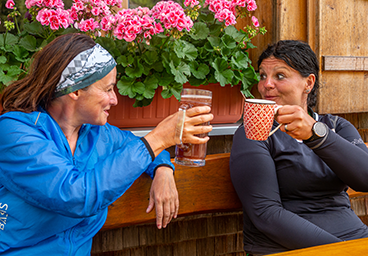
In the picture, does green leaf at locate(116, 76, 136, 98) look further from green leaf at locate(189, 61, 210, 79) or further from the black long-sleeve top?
the black long-sleeve top

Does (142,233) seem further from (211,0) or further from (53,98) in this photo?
(211,0)

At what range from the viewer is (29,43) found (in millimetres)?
1572

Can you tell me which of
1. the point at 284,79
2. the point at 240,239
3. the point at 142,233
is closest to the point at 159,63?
the point at 284,79

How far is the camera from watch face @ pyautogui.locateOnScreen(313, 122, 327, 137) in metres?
1.13

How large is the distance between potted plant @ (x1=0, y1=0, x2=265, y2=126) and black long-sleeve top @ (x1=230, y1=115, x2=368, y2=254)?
488mm

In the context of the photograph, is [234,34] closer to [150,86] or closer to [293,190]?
[150,86]

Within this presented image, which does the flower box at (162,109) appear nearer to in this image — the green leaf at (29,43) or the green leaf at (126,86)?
the green leaf at (126,86)

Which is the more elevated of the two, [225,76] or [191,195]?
[225,76]

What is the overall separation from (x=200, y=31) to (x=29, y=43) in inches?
34.4

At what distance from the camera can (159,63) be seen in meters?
1.69

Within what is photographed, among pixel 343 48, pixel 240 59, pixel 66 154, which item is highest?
pixel 343 48

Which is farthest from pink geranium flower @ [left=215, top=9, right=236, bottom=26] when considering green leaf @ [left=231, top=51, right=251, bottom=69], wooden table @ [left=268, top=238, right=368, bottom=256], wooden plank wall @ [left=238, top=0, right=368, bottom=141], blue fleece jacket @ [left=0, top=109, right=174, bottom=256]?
wooden table @ [left=268, top=238, right=368, bottom=256]

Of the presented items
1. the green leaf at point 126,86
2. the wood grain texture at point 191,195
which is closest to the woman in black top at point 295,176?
the wood grain texture at point 191,195

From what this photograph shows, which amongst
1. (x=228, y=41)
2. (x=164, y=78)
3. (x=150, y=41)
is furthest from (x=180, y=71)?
(x=228, y=41)
